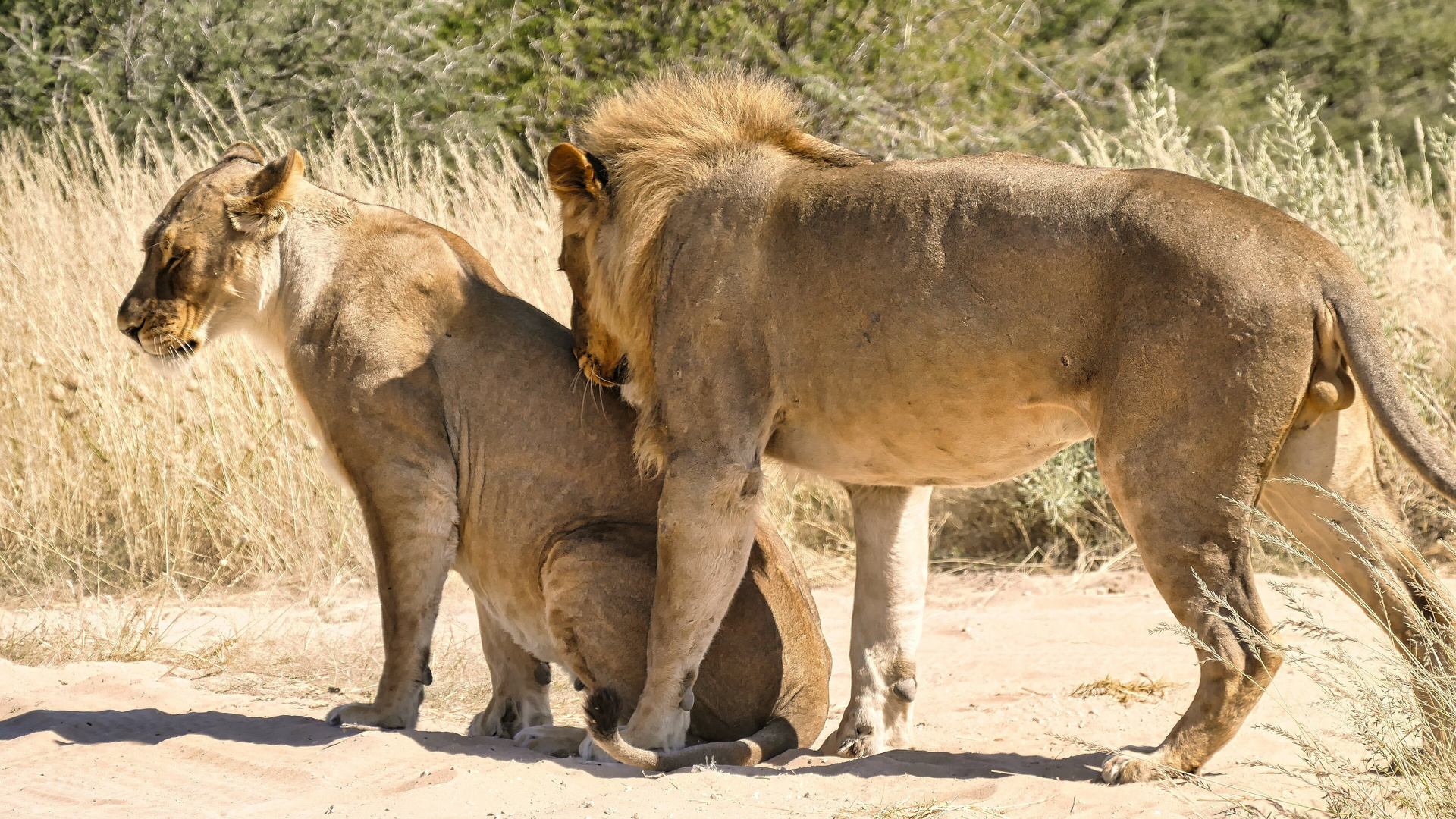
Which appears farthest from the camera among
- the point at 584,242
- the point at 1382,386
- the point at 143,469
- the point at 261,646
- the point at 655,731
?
the point at 143,469

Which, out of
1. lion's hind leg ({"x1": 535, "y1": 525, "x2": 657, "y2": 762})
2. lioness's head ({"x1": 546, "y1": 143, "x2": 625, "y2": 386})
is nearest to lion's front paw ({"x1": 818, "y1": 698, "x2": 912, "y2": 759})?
lion's hind leg ({"x1": 535, "y1": 525, "x2": 657, "y2": 762})

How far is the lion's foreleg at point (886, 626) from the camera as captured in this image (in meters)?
5.20

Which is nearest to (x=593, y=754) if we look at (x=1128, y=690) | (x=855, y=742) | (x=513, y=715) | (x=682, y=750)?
(x=682, y=750)

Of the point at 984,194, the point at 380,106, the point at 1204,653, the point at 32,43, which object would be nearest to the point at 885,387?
the point at 984,194

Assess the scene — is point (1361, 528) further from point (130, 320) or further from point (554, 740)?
point (130, 320)

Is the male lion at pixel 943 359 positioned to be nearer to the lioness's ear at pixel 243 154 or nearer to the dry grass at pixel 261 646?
the lioness's ear at pixel 243 154

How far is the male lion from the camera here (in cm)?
400

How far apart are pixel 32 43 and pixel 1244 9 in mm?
15518

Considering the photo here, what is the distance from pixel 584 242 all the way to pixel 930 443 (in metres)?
1.44

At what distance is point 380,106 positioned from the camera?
1538 cm

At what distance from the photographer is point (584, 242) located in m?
5.16

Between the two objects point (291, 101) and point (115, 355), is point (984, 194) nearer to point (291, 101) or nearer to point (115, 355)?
point (115, 355)

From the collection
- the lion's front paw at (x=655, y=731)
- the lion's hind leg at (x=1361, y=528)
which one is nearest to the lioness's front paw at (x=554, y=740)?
the lion's front paw at (x=655, y=731)

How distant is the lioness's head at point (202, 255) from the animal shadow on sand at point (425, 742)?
133 centimetres
